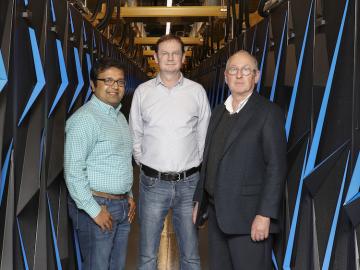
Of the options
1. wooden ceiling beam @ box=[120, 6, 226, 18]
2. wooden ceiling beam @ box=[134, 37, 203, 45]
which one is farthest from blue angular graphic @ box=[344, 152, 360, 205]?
wooden ceiling beam @ box=[134, 37, 203, 45]

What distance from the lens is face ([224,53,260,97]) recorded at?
2348 mm

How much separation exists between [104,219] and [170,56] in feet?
3.74

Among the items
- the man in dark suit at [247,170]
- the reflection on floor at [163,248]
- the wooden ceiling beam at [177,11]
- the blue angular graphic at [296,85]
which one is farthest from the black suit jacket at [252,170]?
the wooden ceiling beam at [177,11]

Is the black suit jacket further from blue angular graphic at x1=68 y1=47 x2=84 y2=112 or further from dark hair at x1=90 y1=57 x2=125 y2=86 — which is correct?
blue angular graphic at x1=68 y1=47 x2=84 y2=112

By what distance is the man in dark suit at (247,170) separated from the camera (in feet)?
7.19

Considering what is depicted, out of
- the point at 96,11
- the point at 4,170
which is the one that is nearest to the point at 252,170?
the point at 4,170

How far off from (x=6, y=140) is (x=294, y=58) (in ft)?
4.97

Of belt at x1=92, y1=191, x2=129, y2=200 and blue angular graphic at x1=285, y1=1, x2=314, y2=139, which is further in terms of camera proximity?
belt at x1=92, y1=191, x2=129, y2=200

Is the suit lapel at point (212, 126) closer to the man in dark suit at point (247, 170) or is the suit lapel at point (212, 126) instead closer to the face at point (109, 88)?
the man in dark suit at point (247, 170)

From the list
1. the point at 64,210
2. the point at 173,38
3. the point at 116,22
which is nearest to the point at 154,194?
the point at 64,210

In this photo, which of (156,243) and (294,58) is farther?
(156,243)

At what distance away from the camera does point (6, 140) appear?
185cm

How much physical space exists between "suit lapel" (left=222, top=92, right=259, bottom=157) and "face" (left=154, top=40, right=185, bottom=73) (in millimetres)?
746

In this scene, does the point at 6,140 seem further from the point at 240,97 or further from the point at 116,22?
the point at 116,22
